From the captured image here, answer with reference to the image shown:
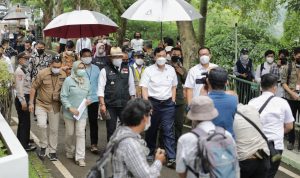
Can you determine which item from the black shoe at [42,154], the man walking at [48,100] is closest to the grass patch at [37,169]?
the black shoe at [42,154]

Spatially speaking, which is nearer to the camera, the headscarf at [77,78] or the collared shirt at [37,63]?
the headscarf at [77,78]

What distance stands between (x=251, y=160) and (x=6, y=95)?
564 cm

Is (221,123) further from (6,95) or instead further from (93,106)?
(6,95)

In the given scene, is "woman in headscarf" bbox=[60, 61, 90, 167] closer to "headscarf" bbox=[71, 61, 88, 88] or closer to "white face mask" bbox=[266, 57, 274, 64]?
"headscarf" bbox=[71, 61, 88, 88]

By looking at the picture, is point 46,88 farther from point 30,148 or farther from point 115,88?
point 30,148

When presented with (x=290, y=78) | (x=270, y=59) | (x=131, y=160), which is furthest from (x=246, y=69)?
(x=131, y=160)

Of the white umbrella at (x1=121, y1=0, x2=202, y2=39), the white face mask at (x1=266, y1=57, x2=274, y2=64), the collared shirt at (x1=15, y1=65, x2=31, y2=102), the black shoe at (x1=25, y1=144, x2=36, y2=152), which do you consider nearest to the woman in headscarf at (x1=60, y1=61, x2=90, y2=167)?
the collared shirt at (x1=15, y1=65, x2=31, y2=102)

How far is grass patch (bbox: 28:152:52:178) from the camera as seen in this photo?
730cm

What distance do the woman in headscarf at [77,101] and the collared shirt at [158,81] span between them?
978mm

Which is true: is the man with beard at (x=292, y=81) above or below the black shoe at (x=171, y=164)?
above

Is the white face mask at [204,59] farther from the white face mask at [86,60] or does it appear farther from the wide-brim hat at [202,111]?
the wide-brim hat at [202,111]

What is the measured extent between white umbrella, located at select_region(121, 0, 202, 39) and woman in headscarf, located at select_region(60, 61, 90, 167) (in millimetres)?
1367

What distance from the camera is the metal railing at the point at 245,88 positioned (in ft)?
32.8

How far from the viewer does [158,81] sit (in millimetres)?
8016
